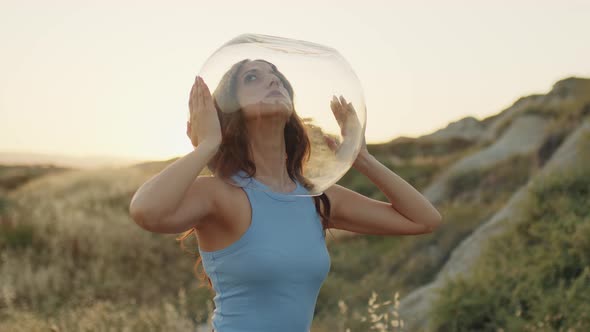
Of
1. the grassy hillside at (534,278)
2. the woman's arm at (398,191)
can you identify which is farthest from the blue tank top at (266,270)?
the grassy hillside at (534,278)

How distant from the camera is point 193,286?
32.6 feet

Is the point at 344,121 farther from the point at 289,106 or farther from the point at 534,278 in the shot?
the point at 534,278

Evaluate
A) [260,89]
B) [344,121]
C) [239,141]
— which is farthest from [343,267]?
[260,89]

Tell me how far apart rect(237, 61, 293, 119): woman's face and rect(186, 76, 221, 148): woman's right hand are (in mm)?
93

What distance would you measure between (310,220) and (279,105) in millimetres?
380

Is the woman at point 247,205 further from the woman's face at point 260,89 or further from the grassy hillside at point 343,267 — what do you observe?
the grassy hillside at point 343,267

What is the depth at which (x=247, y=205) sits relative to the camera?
2246 mm

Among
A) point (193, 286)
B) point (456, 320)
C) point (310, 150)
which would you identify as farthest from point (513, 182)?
point (310, 150)

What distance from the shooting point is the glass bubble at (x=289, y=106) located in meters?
2.21

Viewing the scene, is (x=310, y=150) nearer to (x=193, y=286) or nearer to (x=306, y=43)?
(x=306, y=43)

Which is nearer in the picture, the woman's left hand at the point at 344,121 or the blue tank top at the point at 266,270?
the blue tank top at the point at 266,270

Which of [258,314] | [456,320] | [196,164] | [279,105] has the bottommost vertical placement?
[456,320]

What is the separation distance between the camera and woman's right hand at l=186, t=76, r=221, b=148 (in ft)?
7.12

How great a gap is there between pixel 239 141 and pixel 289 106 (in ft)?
0.60
